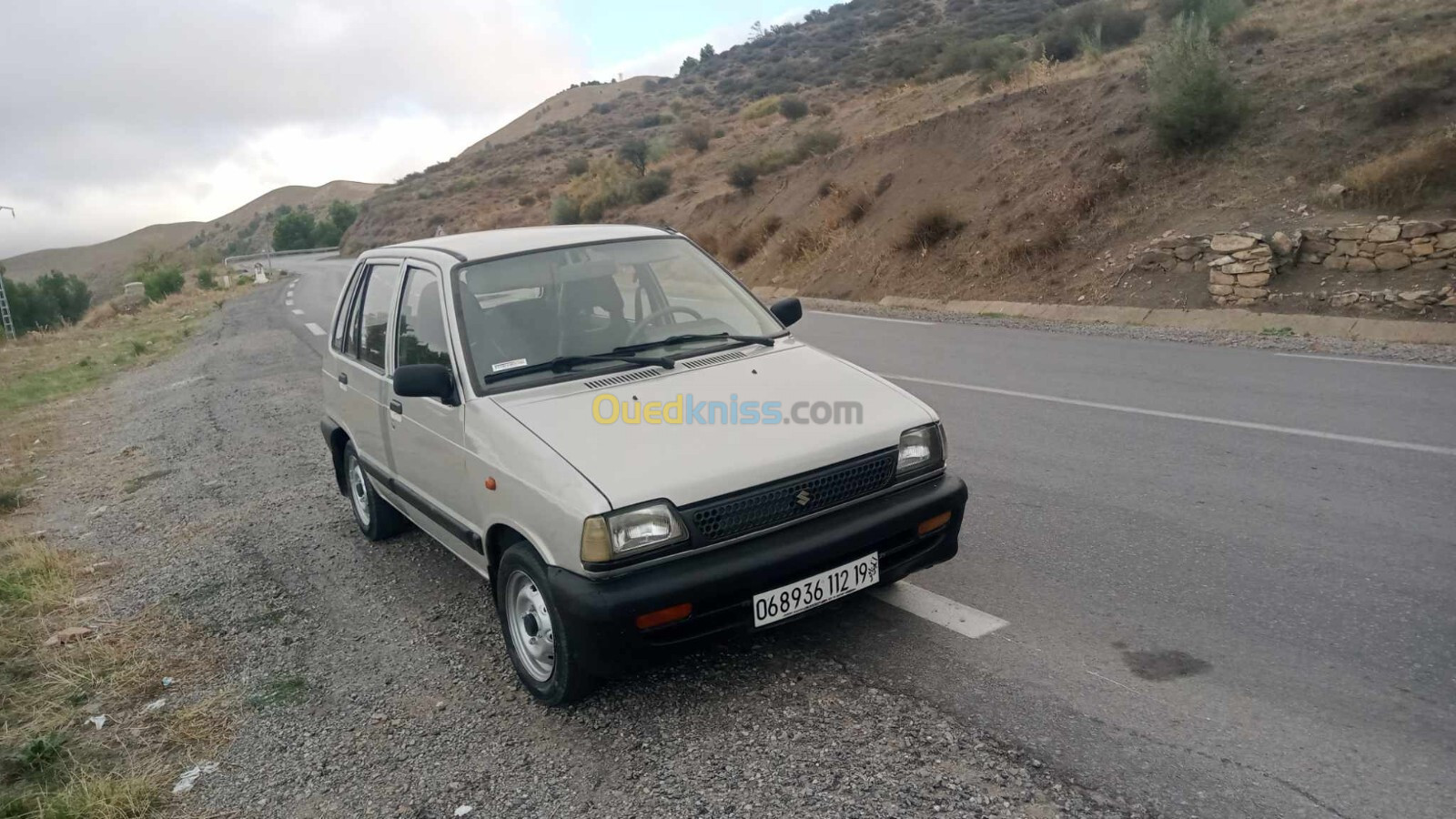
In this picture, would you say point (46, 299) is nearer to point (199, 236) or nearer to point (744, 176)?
point (744, 176)

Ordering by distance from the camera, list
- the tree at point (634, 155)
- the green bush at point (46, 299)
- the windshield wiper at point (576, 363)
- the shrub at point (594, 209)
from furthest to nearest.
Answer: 1. the green bush at point (46, 299)
2. the tree at point (634, 155)
3. the shrub at point (594, 209)
4. the windshield wiper at point (576, 363)

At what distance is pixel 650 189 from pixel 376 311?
1352 inches

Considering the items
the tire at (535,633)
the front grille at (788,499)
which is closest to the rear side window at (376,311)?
the tire at (535,633)

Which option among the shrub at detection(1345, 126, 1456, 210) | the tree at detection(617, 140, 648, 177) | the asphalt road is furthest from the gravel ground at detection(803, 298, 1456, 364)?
the tree at detection(617, 140, 648, 177)

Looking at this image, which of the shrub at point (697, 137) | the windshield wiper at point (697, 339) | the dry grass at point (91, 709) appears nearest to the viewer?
the dry grass at point (91, 709)

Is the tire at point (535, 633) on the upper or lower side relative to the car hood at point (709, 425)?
lower

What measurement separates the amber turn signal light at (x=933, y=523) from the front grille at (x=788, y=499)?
0.22 m

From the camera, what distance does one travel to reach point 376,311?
5.18 meters

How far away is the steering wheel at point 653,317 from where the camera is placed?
14.6 feet

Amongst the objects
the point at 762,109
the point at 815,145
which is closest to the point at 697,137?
the point at 762,109

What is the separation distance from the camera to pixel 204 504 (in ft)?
22.9

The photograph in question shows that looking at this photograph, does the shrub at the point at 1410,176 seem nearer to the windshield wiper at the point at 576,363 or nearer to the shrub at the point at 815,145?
the windshield wiper at the point at 576,363

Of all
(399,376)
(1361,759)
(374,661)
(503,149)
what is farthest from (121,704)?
(503,149)

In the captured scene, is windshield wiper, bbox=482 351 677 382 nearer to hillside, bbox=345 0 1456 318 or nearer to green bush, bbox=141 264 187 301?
hillside, bbox=345 0 1456 318
